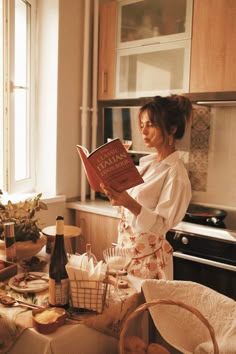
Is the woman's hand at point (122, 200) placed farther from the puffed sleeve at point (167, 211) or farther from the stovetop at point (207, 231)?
the stovetop at point (207, 231)

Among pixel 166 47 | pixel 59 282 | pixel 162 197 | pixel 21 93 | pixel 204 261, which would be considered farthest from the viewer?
pixel 21 93

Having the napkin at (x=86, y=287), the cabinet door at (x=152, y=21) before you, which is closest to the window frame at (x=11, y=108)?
the cabinet door at (x=152, y=21)

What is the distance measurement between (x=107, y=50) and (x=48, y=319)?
214cm

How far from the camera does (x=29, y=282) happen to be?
1187mm

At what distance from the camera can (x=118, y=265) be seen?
124cm

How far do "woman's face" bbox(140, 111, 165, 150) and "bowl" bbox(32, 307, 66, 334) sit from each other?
0.89 m

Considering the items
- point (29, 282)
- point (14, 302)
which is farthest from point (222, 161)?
point (14, 302)

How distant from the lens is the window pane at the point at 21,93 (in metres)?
2.50

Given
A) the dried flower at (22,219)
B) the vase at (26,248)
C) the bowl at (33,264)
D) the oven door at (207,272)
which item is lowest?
the oven door at (207,272)

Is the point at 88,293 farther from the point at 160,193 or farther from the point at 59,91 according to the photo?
the point at 59,91

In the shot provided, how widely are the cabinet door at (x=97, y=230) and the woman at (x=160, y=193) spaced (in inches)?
29.1

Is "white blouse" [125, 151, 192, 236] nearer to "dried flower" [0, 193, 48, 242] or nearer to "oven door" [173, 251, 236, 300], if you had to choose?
"dried flower" [0, 193, 48, 242]

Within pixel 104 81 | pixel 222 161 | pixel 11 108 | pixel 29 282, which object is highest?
pixel 104 81

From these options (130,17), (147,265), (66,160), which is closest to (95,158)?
(147,265)
